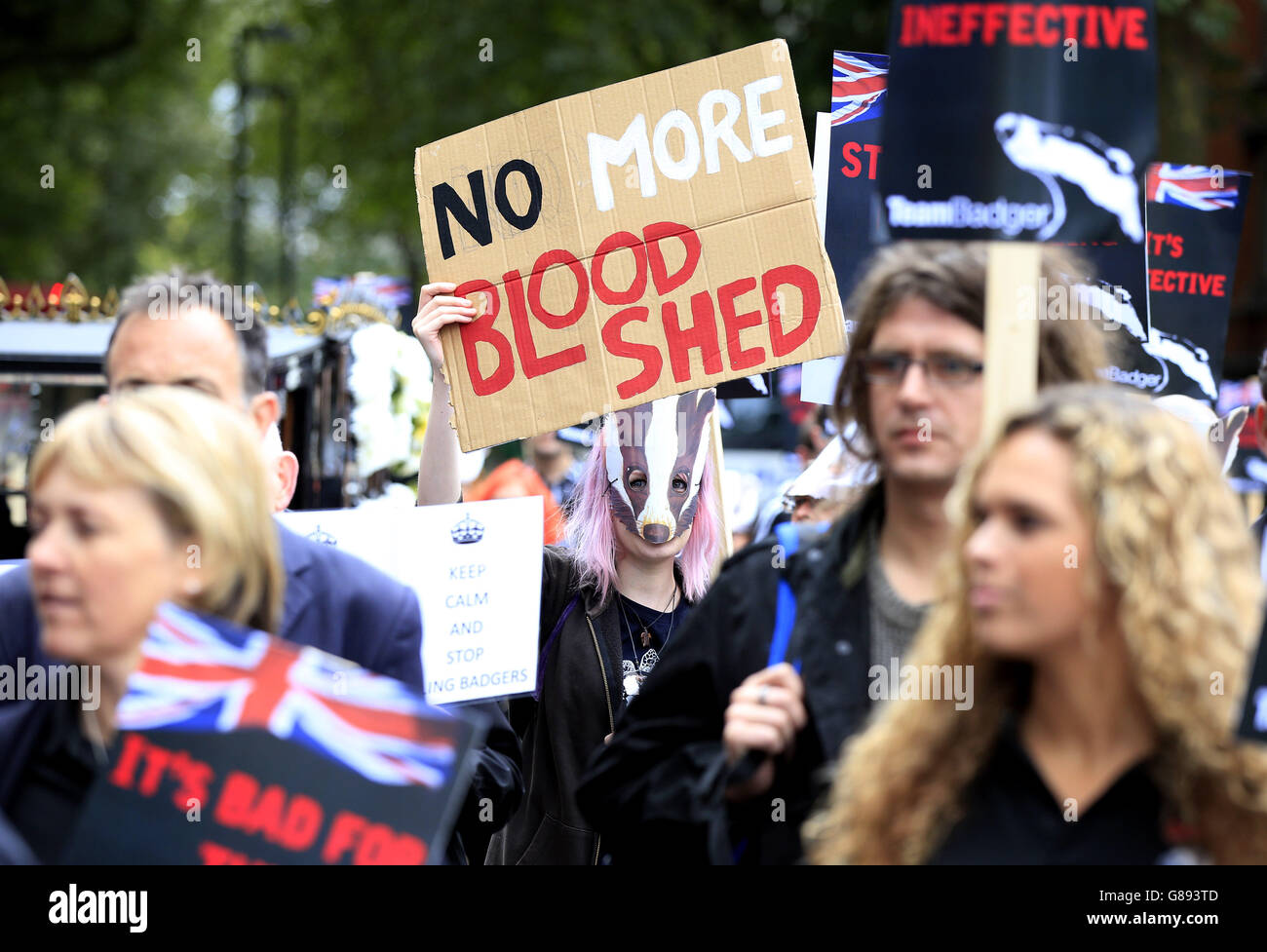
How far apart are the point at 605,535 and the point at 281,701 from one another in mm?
2236

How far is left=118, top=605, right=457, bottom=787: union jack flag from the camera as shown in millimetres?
2123

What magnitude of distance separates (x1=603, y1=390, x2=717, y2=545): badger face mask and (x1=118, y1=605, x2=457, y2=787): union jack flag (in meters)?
2.15

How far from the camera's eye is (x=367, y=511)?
397 centimetres

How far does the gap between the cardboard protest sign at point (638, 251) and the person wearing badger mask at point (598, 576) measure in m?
Result: 0.17

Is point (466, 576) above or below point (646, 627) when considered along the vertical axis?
above

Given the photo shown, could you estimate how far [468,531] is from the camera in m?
4.09

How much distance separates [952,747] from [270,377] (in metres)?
5.41

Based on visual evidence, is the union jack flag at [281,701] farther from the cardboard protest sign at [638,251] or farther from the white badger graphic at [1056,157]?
the cardboard protest sign at [638,251]

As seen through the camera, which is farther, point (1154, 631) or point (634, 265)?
point (634, 265)

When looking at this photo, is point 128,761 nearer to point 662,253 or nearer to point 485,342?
point 485,342

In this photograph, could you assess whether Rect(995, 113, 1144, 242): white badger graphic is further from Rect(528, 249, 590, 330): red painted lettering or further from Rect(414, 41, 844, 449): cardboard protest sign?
Rect(528, 249, 590, 330): red painted lettering

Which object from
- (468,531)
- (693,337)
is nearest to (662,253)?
(693,337)

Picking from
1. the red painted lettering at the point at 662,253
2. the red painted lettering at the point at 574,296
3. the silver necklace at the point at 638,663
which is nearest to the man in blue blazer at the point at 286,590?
the silver necklace at the point at 638,663
